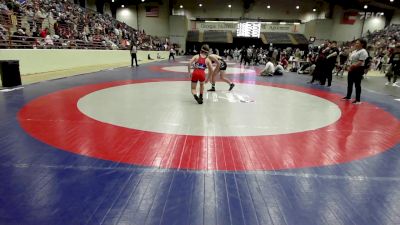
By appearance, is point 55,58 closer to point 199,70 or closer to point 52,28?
point 52,28

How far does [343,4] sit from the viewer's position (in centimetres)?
3312

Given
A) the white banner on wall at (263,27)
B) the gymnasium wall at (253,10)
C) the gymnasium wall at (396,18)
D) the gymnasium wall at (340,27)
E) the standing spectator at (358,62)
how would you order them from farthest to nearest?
the white banner on wall at (263,27), the gymnasium wall at (253,10), the gymnasium wall at (340,27), the gymnasium wall at (396,18), the standing spectator at (358,62)

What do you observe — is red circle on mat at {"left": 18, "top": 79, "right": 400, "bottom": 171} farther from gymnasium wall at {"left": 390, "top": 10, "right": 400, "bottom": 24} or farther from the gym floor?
gymnasium wall at {"left": 390, "top": 10, "right": 400, "bottom": 24}

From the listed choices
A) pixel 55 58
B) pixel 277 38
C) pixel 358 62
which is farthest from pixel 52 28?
pixel 277 38

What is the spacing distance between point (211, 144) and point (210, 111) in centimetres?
188

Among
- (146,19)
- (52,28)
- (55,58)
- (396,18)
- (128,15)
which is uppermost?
(396,18)

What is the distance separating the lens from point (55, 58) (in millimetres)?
12812

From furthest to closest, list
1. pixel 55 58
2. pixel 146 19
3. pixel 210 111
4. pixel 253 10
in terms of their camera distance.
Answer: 1. pixel 253 10
2. pixel 146 19
3. pixel 55 58
4. pixel 210 111

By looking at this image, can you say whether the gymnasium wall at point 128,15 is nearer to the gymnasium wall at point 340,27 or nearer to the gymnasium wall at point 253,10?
the gymnasium wall at point 253,10

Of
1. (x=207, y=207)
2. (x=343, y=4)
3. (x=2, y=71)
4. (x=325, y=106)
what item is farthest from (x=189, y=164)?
(x=343, y=4)

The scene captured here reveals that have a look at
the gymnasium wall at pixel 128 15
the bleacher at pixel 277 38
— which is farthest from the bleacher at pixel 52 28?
the bleacher at pixel 277 38

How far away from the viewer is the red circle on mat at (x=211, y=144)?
10.7 ft

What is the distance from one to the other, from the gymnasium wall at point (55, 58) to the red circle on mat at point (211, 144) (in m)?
6.73

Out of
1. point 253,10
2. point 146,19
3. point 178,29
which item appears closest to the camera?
point 146,19
